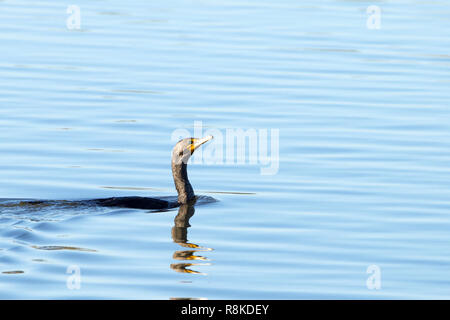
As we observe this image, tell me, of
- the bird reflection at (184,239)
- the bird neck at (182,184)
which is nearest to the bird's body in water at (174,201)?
the bird neck at (182,184)

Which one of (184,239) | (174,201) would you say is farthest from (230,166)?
(184,239)

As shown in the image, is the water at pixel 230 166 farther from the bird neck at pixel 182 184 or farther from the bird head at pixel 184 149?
the bird head at pixel 184 149

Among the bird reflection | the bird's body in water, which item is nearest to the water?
the bird reflection

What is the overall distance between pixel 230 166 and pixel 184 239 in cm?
361

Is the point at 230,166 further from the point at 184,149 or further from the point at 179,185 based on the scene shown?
the point at 179,185

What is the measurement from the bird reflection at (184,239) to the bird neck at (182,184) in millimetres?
103

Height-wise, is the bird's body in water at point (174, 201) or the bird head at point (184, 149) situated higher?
the bird head at point (184, 149)

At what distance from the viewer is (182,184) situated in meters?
12.3

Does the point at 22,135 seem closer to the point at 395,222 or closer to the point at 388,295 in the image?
the point at 395,222

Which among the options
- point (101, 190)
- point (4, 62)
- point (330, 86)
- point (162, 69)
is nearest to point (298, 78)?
point (330, 86)

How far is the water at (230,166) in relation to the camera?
369 inches

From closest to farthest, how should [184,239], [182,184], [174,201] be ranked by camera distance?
[184,239] < [182,184] < [174,201]

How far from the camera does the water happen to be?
30.8 feet

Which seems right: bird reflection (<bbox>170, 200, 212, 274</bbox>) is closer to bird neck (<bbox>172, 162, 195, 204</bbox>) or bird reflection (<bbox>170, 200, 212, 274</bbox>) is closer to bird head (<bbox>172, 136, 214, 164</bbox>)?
bird neck (<bbox>172, 162, 195, 204</bbox>)
